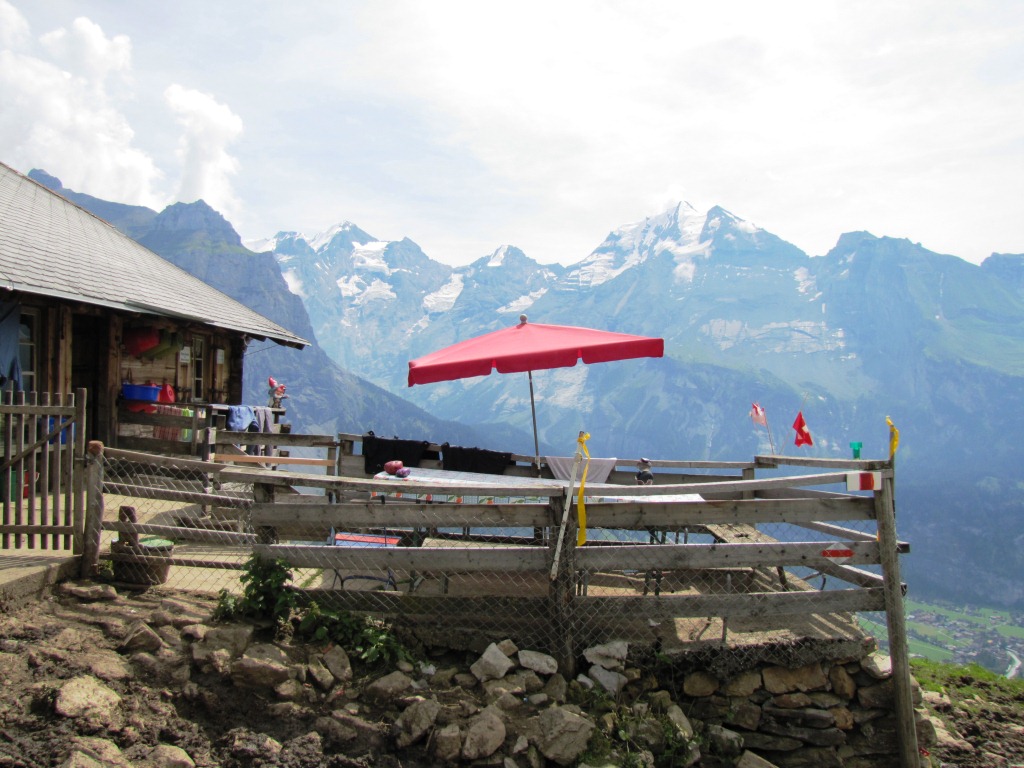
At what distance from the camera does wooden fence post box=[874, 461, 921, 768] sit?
528cm

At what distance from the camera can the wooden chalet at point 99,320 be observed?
11.0m

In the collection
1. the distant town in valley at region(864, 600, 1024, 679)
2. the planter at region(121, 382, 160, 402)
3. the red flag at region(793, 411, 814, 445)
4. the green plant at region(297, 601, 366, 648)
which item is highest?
the planter at region(121, 382, 160, 402)

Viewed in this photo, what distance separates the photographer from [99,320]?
13180 mm

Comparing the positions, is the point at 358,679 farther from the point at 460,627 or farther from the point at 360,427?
the point at 360,427

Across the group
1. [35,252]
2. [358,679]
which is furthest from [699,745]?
[35,252]

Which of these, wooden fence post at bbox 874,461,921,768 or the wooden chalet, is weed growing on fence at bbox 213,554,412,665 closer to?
wooden fence post at bbox 874,461,921,768

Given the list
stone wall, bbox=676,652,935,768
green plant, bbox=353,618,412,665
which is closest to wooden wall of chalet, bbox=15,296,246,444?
green plant, bbox=353,618,412,665

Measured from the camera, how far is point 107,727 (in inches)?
168

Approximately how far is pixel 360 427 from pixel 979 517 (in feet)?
511

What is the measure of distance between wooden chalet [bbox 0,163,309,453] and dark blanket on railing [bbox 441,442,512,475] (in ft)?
18.0

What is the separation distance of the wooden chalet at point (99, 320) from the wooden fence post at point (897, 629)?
Answer: 11.4 metres

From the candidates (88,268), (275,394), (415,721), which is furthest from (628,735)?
(275,394)

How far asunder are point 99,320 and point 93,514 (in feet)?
28.9

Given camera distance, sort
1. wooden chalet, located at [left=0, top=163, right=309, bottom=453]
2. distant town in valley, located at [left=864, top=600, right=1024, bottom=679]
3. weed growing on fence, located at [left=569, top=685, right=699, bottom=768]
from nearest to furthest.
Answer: weed growing on fence, located at [left=569, top=685, right=699, bottom=768]
wooden chalet, located at [left=0, top=163, right=309, bottom=453]
distant town in valley, located at [left=864, top=600, right=1024, bottom=679]
